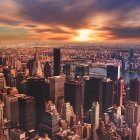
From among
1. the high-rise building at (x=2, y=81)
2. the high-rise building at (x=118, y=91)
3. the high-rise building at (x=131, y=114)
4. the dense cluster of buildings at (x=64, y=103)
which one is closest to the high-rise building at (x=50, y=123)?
the dense cluster of buildings at (x=64, y=103)

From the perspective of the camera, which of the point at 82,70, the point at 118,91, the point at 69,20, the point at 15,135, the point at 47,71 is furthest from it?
the point at 118,91

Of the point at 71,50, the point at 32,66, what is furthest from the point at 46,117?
the point at 71,50

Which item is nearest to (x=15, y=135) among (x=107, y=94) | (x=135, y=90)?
(x=107, y=94)

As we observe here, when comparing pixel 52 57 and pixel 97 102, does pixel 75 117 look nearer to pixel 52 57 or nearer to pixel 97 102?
pixel 97 102

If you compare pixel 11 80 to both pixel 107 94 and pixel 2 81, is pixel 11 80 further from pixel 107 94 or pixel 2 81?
pixel 107 94

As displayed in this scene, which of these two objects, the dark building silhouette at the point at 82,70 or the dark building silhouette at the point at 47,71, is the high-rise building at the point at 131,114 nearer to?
the dark building silhouette at the point at 82,70
